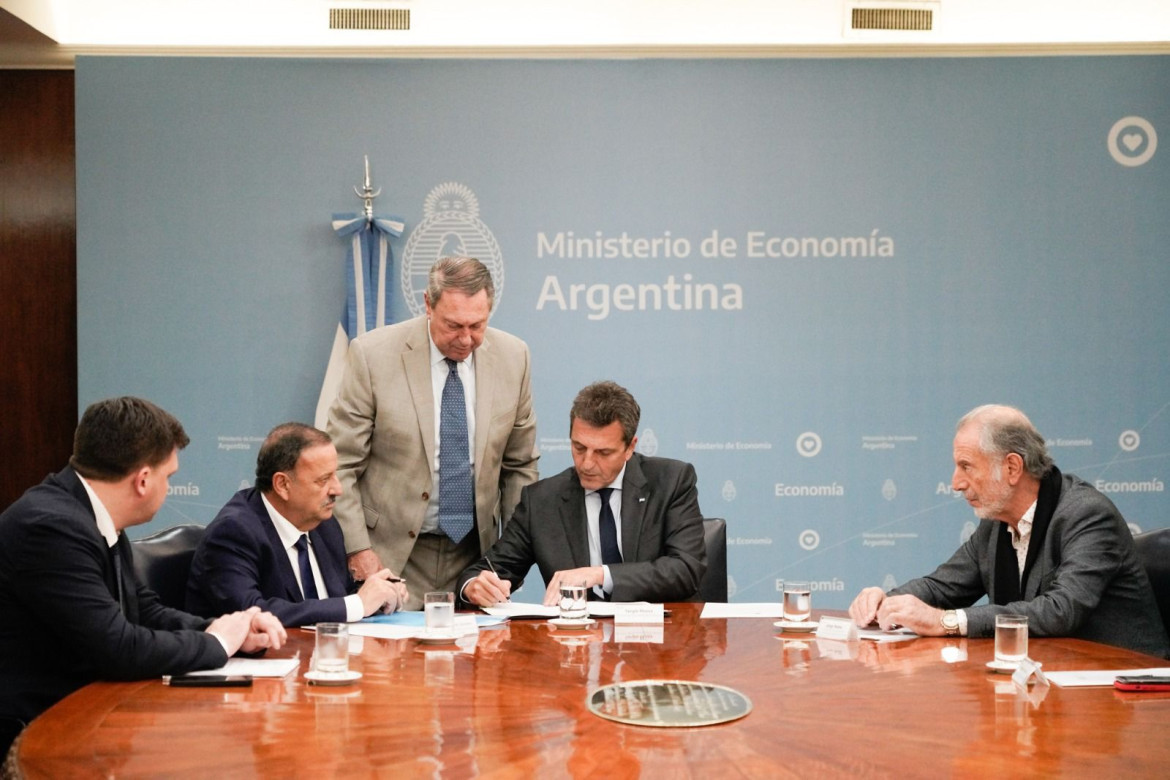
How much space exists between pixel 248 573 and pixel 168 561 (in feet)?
1.28

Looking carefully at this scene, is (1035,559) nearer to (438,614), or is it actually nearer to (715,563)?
(715,563)

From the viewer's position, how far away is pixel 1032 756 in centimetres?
200

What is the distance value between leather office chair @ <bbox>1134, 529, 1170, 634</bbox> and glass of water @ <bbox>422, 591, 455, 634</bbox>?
78.2 inches

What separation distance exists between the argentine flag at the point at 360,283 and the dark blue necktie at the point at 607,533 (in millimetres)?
2046

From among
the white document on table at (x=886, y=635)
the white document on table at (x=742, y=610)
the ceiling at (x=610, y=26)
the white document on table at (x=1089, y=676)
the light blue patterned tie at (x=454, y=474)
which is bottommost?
the white document on table at (x=886, y=635)

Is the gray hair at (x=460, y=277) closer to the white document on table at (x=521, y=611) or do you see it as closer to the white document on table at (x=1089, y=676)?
the white document on table at (x=521, y=611)

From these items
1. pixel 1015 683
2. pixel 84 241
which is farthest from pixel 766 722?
pixel 84 241

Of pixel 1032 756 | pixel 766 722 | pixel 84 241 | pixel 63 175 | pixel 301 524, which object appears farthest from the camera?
pixel 63 175

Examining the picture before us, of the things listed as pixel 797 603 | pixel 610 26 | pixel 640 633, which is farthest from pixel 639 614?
pixel 610 26

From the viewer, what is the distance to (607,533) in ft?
12.7

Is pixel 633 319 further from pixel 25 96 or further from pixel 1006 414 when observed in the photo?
pixel 25 96

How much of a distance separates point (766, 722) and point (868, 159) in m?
4.00

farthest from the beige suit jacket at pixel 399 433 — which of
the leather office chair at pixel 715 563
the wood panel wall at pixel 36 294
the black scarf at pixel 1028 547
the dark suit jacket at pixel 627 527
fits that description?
the wood panel wall at pixel 36 294

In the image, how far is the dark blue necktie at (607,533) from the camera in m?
3.86
